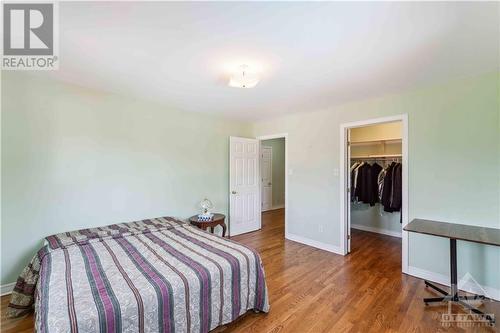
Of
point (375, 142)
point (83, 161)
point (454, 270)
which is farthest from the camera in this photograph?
point (375, 142)

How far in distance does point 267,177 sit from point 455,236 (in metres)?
5.13

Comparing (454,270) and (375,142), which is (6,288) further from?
(375,142)

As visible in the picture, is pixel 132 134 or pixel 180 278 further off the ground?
pixel 132 134

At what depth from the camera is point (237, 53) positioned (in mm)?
1897

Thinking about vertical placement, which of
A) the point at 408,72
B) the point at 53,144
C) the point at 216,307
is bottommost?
the point at 216,307

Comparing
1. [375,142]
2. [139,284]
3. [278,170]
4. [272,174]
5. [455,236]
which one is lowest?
[139,284]

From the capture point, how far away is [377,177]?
4180 mm

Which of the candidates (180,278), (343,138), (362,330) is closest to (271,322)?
(362,330)

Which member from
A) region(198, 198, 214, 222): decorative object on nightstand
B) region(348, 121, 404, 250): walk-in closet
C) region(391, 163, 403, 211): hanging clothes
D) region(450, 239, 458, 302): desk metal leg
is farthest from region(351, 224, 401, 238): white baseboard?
region(198, 198, 214, 222): decorative object on nightstand

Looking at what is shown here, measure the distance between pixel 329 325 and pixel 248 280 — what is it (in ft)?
2.54

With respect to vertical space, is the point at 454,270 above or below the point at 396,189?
Answer: below

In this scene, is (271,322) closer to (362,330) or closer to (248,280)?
(248,280)

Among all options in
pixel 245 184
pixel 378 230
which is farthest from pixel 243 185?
pixel 378 230

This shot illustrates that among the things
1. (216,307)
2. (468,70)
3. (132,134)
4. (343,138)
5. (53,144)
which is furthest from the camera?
(343,138)
